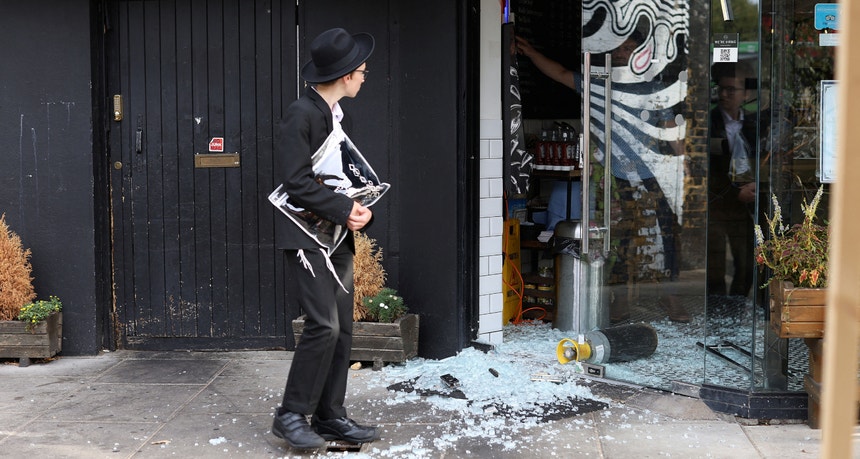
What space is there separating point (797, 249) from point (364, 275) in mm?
2601

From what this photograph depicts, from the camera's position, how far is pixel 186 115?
6.75 m

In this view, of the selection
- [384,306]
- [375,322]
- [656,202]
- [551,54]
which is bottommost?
[375,322]

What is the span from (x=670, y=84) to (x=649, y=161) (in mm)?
461

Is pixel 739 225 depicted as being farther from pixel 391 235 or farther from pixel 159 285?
pixel 159 285

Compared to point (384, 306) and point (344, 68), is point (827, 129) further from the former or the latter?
point (384, 306)

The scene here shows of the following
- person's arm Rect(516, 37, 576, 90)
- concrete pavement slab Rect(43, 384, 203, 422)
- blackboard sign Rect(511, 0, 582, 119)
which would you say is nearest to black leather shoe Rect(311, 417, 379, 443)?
concrete pavement slab Rect(43, 384, 203, 422)

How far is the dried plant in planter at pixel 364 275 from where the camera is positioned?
20.7 ft

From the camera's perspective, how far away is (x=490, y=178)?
22.1 ft

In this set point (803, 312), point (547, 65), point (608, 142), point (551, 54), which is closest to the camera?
point (803, 312)

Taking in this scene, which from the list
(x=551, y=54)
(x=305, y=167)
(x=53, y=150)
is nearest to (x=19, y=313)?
(x=53, y=150)


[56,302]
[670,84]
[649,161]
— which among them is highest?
[670,84]

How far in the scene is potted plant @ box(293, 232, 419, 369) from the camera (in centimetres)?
623

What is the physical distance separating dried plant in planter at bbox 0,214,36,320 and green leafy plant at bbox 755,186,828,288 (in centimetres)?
448

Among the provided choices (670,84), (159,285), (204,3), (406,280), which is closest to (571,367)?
(406,280)
